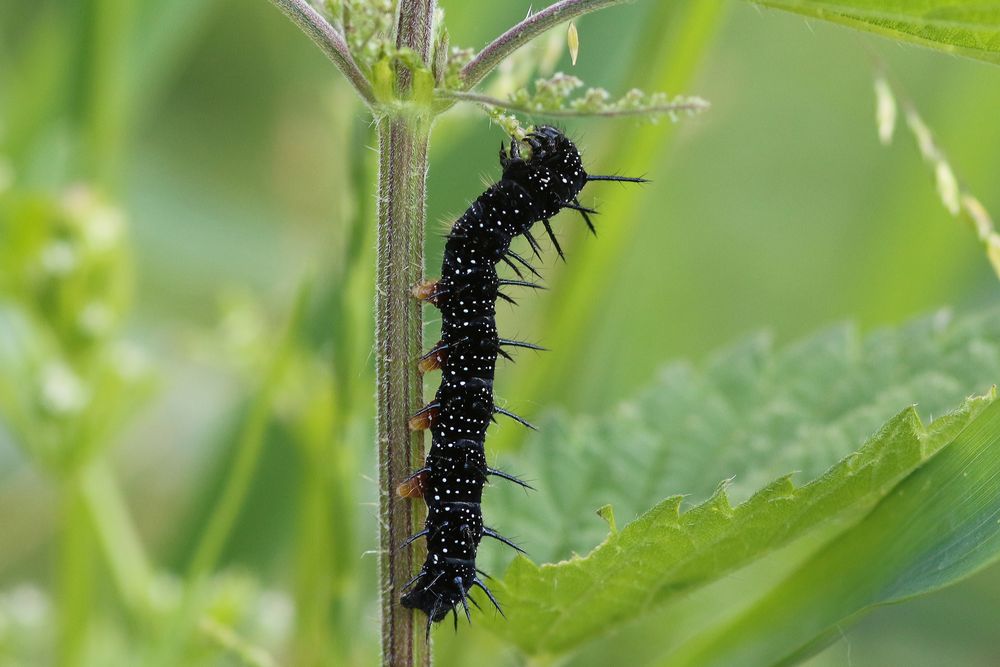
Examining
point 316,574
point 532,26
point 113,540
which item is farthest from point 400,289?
point 113,540

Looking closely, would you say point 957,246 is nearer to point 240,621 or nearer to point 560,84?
point 240,621

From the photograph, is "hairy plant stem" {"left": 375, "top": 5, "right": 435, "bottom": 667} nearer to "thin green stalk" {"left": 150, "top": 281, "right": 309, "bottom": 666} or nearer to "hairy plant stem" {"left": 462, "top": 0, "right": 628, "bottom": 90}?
"hairy plant stem" {"left": 462, "top": 0, "right": 628, "bottom": 90}

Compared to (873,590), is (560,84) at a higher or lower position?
higher

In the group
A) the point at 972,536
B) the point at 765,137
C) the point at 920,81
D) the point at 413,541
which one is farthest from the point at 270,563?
the point at 920,81

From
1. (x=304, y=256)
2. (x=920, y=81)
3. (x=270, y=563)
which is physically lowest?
(x=270, y=563)

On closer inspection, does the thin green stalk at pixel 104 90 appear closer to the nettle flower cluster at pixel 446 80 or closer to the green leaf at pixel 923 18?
the nettle flower cluster at pixel 446 80

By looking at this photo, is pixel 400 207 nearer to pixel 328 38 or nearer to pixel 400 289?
pixel 400 289
